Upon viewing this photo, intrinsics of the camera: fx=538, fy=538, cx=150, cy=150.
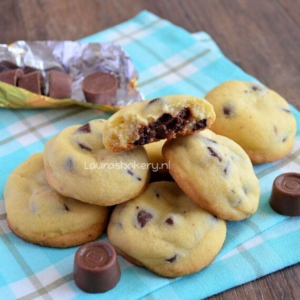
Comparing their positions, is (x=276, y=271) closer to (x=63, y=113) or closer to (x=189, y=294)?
(x=189, y=294)

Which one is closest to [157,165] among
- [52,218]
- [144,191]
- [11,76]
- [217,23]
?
[144,191]

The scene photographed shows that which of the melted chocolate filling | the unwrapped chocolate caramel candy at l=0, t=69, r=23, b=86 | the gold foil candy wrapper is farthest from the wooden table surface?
the melted chocolate filling

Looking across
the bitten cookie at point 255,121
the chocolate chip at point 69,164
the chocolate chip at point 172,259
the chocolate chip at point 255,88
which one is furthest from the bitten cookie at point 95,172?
the chocolate chip at point 255,88

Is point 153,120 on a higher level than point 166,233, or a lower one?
higher

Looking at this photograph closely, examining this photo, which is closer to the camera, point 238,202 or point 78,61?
point 238,202

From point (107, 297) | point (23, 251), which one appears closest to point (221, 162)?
point (107, 297)

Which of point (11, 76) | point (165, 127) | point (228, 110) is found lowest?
point (11, 76)

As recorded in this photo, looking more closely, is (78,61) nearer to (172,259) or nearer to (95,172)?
(95,172)

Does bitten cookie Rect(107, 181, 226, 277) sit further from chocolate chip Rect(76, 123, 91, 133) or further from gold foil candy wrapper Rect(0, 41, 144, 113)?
gold foil candy wrapper Rect(0, 41, 144, 113)
